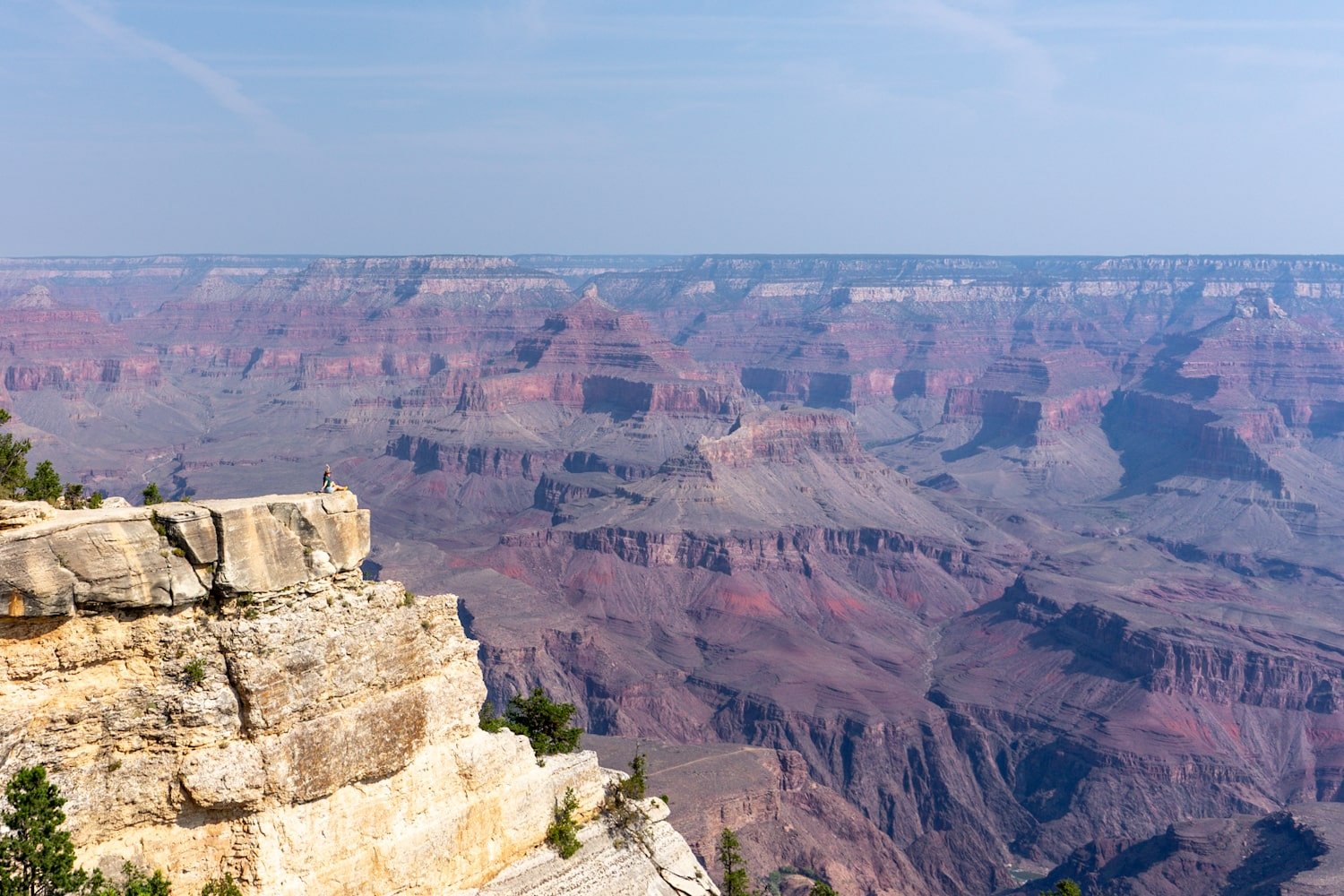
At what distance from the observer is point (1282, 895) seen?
213ft

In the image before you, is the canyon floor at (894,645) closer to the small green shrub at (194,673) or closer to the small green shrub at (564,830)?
the small green shrub at (564,830)

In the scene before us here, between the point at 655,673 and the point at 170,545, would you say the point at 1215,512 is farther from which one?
the point at 170,545

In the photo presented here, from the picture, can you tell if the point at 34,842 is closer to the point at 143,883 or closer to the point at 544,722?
the point at 143,883

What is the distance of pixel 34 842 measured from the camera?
1838 cm

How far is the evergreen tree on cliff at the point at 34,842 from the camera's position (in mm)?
18250

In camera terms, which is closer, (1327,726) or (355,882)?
(355,882)

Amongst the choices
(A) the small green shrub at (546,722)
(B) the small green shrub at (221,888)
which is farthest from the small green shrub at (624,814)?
(B) the small green shrub at (221,888)

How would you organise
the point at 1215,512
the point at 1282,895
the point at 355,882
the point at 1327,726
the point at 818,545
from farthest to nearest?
1. the point at 1215,512
2. the point at 818,545
3. the point at 1327,726
4. the point at 1282,895
5. the point at 355,882

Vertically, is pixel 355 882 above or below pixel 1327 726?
above

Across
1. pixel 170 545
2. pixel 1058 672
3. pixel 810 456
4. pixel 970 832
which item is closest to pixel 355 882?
pixel 170 545

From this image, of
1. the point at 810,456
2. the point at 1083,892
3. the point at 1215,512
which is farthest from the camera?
the point at 1215,512

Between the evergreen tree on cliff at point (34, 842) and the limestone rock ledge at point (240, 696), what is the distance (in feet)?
1.34

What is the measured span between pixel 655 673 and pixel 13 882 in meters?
94.5

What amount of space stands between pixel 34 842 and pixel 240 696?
3832 millimetres
